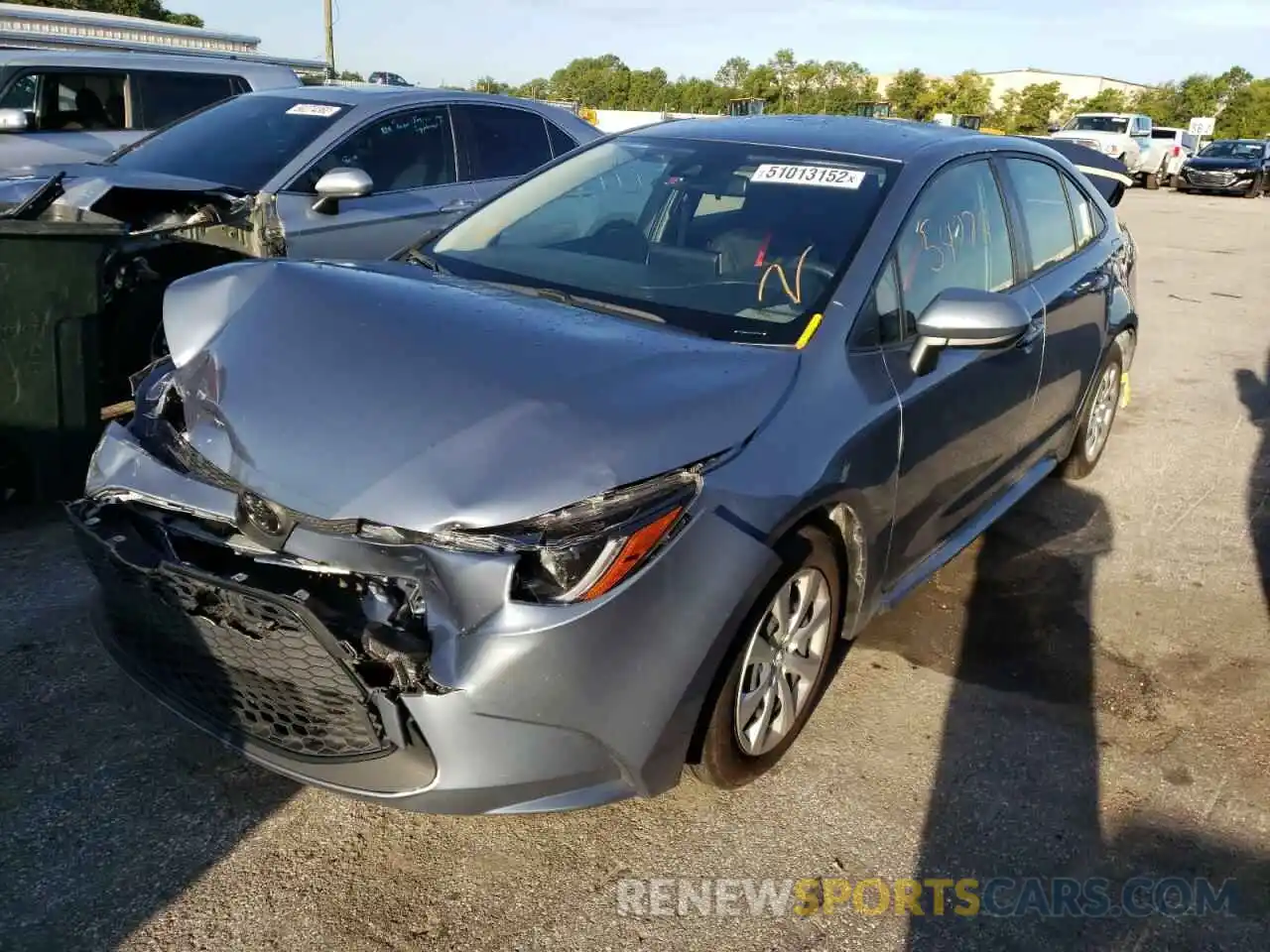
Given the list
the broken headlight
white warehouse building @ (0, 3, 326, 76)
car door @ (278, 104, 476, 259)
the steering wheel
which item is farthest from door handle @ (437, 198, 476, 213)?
white warehouse building @ (0, 3, 326, 76)

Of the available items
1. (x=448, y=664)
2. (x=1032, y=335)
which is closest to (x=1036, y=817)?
(x=448, y=664)

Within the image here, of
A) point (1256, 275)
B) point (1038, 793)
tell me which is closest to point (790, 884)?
point (1038, 793)

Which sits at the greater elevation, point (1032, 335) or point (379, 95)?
point (379, 95)

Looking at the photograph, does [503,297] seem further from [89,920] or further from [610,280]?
[89,920]

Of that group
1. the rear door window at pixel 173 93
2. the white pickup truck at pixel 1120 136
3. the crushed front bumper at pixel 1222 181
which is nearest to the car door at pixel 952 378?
the rear door window at pixel 173 93

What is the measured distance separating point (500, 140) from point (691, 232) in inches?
148

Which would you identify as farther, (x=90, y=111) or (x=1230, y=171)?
(x=1230, y=171)

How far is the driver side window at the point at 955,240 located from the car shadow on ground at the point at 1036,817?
121cm

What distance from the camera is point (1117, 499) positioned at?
17.1 feet

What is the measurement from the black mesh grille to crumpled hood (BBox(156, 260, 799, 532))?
26cm

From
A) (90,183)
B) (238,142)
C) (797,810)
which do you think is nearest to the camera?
(797,810)

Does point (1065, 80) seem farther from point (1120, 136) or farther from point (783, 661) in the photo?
point (783, 661)

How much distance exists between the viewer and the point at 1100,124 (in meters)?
28.7

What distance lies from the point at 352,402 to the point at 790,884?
154 centimetres
